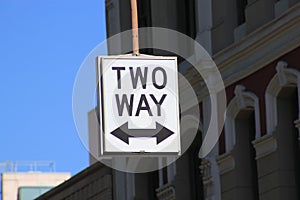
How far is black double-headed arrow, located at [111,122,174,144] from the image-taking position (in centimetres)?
1694

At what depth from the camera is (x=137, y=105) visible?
55.6 feet

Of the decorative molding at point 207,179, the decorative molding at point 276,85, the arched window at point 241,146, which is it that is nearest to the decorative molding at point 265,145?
the decorative molding at point 276,85

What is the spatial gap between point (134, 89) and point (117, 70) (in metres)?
0.45

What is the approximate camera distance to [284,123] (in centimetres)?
2714

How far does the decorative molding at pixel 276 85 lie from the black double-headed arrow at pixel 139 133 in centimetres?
975

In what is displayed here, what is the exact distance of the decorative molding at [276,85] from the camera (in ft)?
87.6

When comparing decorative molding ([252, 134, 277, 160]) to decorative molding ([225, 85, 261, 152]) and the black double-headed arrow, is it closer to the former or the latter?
decorative molding ([225, 85, 261, 152])

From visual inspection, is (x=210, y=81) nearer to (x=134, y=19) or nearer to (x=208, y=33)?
(x=208, y=33)

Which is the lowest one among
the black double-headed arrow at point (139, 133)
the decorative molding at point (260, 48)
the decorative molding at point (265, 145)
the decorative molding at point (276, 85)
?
the black double-headed arrow at point (139, 133)

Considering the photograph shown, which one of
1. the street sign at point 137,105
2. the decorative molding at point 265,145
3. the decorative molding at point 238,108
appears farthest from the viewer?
the decorative molding at point 238,108

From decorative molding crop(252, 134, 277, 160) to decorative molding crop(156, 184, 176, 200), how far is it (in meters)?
4.66

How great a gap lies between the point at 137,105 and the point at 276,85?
1066 cm

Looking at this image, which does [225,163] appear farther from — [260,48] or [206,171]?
[260,48]

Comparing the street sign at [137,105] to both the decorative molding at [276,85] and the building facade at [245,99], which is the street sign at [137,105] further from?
the decorative molding at [276,85]
